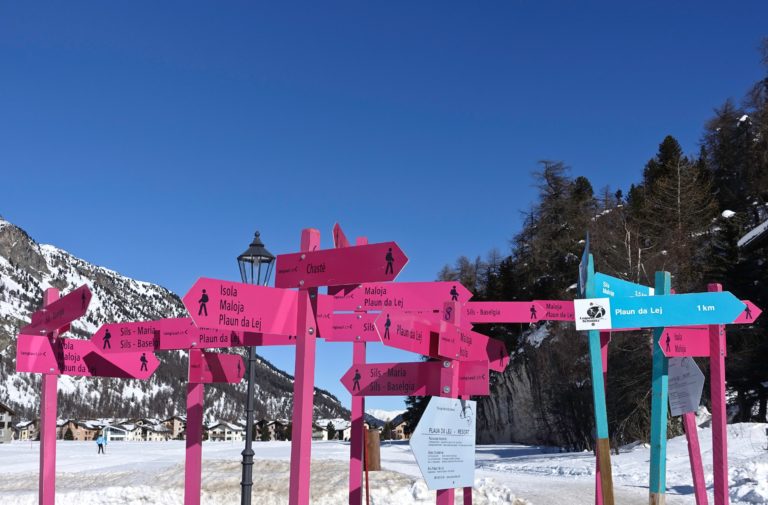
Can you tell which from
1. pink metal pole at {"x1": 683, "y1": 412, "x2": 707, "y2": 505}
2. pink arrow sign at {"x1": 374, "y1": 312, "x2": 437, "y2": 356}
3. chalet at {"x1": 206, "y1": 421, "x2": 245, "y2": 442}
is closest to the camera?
pink arrow sign at {"x1": 374, "y1": 312, "x2": 437, "y2": 356}

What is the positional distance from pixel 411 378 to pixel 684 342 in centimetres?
337

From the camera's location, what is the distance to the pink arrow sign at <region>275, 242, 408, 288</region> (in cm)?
603

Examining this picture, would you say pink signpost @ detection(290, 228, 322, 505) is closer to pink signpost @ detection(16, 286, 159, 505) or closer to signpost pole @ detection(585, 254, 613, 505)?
signpost pole @ detection(585, 254, 613, 505)

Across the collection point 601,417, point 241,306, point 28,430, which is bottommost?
point 28,430

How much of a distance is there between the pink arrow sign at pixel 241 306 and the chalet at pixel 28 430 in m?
150

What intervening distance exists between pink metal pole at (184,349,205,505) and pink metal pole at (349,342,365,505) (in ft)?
5.29

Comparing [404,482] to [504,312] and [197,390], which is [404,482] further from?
[197,390]

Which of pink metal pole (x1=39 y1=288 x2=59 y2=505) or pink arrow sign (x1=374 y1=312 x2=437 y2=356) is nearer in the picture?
pink arrow sign (x1=374 y1=312 x2=437 y2=356)

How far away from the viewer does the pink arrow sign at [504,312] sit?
963 cm

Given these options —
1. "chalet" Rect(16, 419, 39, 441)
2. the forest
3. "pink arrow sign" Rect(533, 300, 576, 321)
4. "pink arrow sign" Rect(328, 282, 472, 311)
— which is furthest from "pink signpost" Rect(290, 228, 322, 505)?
"chalet" Rect(16, 419, 39, 441)

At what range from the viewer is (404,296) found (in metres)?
8.75

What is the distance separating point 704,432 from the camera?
71.9ft

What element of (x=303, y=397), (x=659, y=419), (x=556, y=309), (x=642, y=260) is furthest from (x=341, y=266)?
(x=642, y=260)

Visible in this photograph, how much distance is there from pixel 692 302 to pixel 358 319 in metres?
3.36
